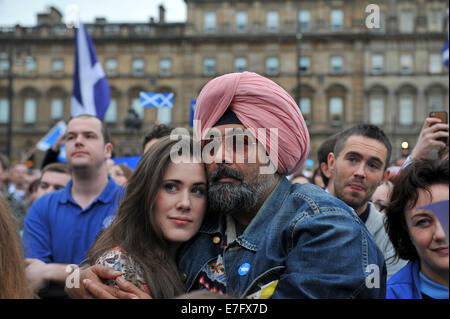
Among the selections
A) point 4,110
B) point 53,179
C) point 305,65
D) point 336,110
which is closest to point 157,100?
point 53,179

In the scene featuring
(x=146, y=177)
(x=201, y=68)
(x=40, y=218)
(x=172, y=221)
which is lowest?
(x=40, y=218)

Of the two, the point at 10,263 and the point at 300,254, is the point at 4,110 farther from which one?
the point at 300,254

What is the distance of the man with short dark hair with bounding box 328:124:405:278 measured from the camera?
3832mm

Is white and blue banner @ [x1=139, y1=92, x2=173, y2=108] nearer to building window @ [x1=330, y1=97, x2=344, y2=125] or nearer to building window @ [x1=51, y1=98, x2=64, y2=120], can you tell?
building window @ [x1=330, y1=97, x2=344, y2=125]

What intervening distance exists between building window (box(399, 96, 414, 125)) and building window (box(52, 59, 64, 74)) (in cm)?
2557

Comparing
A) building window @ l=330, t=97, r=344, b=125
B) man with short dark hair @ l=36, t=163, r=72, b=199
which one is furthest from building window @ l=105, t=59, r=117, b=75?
man with short dark hair @ l=36, t=163, r=72, b=199

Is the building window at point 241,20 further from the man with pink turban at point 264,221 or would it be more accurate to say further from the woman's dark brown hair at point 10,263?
the woman's dark brown hair at point 10,263

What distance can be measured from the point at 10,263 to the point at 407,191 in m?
1.85

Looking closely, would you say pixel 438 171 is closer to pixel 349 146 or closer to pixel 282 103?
pixel 282 103

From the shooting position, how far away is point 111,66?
133ft
